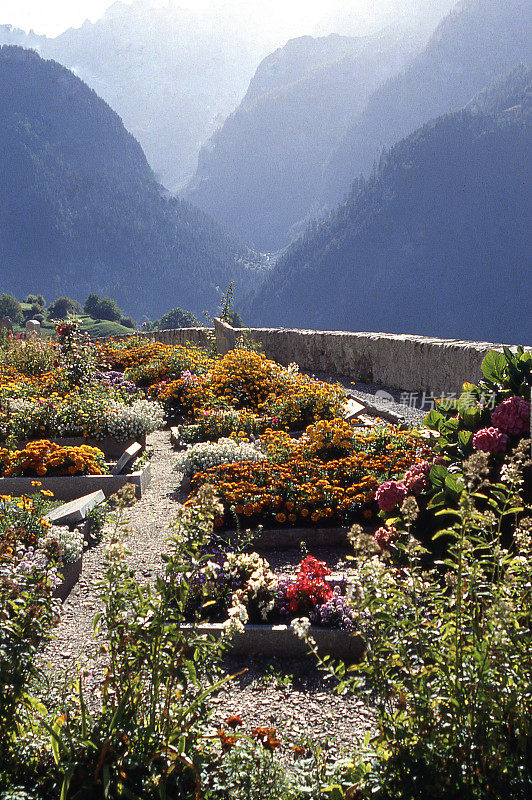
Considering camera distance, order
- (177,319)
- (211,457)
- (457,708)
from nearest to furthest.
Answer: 1. (457,708)
2. (211,457)
3. (177,319)

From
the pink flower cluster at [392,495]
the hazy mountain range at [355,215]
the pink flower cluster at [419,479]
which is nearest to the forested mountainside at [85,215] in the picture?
the hazy mountain range at [355,215]

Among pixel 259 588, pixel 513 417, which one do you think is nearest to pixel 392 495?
pixel 513 417

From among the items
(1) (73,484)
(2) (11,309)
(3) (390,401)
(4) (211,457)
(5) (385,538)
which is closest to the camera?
(5) (385,538)

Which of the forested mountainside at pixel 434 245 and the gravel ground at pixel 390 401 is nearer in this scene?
the gravel ground at pixel 390 401

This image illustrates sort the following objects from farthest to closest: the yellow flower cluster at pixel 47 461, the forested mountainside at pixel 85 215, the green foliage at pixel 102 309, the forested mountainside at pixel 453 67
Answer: the forested mountainside at pixel 453 67 → the forested mountainside at pixel 85 215 → the green foliage at pixel 102 309 → the yellow flower cluster at pixel 47 461

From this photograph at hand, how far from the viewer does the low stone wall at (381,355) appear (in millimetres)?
6793

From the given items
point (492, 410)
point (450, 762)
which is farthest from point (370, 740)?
point (492, 410)

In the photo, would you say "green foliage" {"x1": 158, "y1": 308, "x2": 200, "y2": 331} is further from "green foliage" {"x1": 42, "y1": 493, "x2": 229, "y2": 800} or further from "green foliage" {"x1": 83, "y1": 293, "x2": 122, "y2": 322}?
"green foliage" {"x1": 42, "y1": 493, "x2": 229, "y2": 800}

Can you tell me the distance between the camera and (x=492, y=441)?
11.7 feet

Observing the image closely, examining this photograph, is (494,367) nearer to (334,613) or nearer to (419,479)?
(419,479)

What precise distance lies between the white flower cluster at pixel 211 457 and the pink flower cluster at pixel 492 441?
2.44 m

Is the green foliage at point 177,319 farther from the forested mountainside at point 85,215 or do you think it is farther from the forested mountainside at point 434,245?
the forested mountainside at point 85,215

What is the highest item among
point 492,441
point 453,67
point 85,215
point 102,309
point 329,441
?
point 453,67

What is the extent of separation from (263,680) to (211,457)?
3.01 metres
